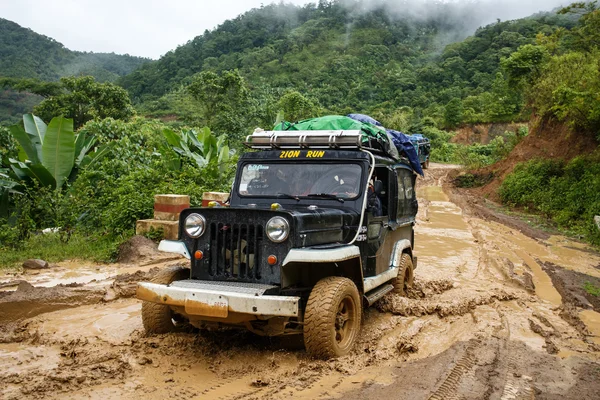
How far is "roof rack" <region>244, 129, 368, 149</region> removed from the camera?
5.80 meters

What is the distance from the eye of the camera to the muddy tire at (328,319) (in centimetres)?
445

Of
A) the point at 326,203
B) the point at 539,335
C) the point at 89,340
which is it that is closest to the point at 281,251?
the point at 326,203

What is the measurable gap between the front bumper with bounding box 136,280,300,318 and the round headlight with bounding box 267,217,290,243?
1.51 feet

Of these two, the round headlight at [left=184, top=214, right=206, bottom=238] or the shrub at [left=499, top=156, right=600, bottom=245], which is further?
the shrub at [left=499, top=156, right=600, bottom=245]

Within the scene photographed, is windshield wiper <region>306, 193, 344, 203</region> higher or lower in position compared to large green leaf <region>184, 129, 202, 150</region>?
lower

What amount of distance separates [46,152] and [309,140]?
722 centimetres

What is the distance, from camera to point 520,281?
893 centimetres

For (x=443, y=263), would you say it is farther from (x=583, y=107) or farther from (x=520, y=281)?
(x=583, y=107)

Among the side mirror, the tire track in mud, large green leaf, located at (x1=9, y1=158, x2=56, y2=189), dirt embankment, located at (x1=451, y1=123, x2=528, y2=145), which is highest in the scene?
dirt embankment, located at (x1=451, y1=123, x2=528, y2=145)

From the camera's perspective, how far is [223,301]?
4.18m

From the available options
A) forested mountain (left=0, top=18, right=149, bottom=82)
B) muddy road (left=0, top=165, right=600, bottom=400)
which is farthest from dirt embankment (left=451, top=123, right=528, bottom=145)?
forested mountain (left=0, top=18, right=149, bottom=82)

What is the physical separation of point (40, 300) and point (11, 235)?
351 centimetres

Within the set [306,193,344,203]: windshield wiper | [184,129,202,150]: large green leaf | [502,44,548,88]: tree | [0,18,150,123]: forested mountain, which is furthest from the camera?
[0,18,150,123]: forested mountain

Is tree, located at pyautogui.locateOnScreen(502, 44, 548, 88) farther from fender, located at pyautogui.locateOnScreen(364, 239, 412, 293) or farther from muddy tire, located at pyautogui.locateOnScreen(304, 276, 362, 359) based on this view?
muddy tire, located at pyautogui.locateOnScreen(304, 276, 362, 359)
